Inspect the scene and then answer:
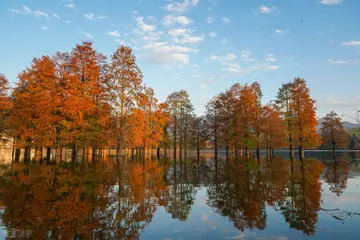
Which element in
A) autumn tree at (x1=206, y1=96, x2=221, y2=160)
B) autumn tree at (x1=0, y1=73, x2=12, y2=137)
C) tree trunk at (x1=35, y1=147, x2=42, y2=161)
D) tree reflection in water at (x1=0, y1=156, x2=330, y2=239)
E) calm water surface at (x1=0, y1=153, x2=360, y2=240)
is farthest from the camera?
autumn tree at (x1=206, y1=96, x2=221, y2=160)

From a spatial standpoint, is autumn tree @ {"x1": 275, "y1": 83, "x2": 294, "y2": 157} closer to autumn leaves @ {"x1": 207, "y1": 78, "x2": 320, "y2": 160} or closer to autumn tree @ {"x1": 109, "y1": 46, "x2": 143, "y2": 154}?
autumn leaves @ {"x1": 207, "y1": 78, "x2": 320, "y2": 160}

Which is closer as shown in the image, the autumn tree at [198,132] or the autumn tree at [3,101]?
the autumn tree at [3,101]

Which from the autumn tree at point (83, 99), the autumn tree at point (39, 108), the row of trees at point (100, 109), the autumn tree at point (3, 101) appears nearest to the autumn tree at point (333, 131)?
the row of trees at point (100, 109)

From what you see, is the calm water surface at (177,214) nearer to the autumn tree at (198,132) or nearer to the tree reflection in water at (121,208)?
the tree reflection in water at (121,208)

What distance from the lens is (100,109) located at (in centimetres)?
3247

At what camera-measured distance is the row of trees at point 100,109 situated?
97.1ft

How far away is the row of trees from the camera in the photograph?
1166 inches

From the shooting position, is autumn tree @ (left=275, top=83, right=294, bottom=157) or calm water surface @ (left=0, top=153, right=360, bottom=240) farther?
autumn tree @ (left=275, top=83, right=294, bottom=157)

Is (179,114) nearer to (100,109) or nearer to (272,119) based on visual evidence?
(272,119)

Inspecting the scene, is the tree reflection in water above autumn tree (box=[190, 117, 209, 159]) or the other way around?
the other way around

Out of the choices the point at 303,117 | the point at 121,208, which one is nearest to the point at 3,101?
the point at 121,208

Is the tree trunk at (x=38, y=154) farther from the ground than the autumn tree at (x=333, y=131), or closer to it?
closer to it

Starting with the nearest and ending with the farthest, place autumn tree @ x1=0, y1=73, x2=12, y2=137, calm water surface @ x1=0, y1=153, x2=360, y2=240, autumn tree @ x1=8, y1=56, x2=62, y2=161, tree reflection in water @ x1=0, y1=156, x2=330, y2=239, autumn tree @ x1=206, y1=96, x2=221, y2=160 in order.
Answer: calm water surface @ x1=0, y1=153, x2=360, y2=240, tree reflection in water @ x1=0, y1=156, x2=330, y2=239, autumn tree @ x1=8, y1=56, x2=62, y2=161, autumn tree @ x1=0, y1=73, x2=12, y2=137, autumn tree @ x1=206, y1=96, x2=221, y2=160

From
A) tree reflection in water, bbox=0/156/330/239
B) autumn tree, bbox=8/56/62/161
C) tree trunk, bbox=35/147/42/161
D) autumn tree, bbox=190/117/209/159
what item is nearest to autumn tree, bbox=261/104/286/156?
autumn tree, bbox=190/117/209/159
